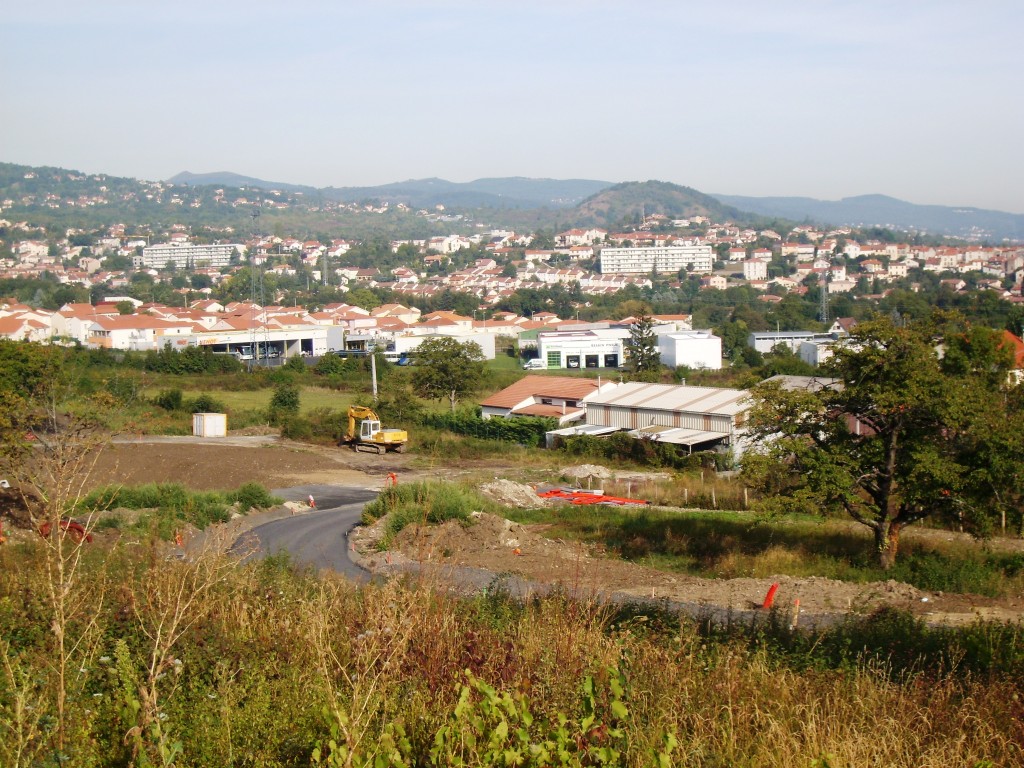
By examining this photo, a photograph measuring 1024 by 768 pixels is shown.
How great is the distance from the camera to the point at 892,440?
11.3m

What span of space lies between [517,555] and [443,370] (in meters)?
19.2

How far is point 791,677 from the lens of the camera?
420cm

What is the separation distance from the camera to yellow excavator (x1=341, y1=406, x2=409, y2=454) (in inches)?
1037

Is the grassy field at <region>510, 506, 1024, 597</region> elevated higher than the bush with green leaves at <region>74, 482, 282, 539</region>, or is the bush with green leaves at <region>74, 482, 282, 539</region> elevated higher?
the grassy field at <region>510, 506, 1024, 597</region>

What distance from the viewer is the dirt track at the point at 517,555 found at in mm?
9508

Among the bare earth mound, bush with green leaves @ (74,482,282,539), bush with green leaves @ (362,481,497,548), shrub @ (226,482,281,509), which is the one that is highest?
the bare earth mound

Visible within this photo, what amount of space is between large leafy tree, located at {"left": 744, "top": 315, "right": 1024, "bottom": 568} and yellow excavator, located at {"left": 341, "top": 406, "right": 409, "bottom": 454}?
1592 centimetres

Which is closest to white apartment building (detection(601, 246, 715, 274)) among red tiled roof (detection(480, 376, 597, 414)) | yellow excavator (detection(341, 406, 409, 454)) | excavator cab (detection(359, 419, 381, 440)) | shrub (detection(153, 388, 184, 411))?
red tiled roof (detection(480, 376, 597, 414))

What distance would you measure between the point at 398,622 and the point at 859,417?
8.69m

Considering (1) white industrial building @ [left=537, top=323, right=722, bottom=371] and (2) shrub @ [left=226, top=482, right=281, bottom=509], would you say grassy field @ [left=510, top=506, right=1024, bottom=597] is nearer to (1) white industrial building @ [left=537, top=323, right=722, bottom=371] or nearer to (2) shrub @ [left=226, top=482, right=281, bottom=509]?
(2) shrub @ [left=226, top=482, right=281, bottom=509]

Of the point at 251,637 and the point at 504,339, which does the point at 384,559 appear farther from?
the point at 504,339

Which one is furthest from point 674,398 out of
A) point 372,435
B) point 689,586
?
point 689,586

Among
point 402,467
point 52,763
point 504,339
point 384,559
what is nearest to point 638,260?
point 504,339

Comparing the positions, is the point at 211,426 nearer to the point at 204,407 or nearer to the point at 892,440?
the point at 204,407
